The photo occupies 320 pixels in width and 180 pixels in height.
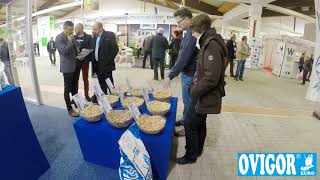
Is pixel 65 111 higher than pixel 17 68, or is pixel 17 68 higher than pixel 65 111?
pixel 17 68

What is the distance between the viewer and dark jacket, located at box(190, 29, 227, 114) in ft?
6.62

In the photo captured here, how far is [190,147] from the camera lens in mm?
A: 2539

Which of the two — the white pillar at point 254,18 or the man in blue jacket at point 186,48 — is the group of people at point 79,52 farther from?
the white pillar at point 254,18

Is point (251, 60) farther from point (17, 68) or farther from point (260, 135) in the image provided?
point (17, 68)

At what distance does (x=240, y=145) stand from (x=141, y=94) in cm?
134

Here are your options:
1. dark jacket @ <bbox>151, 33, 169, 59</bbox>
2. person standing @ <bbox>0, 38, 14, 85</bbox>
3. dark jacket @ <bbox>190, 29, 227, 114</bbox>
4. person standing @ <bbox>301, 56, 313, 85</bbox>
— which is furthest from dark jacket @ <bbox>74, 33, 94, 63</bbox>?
person standing @ <bbox>301, 56, 313, 85</bbox>

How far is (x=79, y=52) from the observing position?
406 centimetres

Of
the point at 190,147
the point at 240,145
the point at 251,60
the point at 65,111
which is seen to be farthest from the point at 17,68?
the point at 251,60

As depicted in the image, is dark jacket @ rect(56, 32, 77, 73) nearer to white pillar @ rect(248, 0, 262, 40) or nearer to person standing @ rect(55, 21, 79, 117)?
person standing @ rect(55, 21, 79, 117)

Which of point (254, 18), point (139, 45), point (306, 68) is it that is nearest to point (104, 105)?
point (306, 68)

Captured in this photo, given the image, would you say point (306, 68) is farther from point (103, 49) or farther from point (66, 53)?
point (66, 53)

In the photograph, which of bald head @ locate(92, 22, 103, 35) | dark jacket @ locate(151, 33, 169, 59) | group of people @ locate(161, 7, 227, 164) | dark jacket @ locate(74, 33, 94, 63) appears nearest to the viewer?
group of people @ locate(161, 7, 227, 164)

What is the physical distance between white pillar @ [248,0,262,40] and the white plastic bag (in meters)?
10.5

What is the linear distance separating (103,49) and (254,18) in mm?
8927
